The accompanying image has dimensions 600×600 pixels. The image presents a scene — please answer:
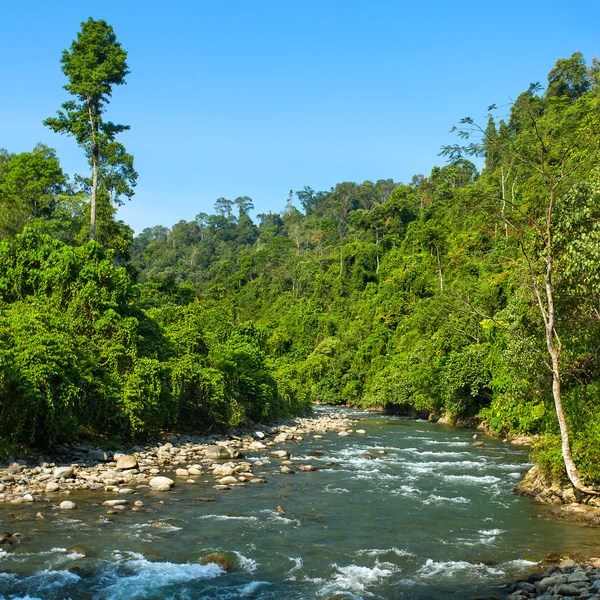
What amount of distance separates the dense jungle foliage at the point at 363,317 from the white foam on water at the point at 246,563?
7.58 metres

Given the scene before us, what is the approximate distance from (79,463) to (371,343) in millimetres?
43360

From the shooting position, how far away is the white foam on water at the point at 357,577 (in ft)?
29.2

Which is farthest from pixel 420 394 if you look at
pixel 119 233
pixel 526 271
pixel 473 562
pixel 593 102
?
pixel 593 102

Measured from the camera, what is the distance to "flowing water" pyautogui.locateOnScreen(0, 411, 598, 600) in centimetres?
888

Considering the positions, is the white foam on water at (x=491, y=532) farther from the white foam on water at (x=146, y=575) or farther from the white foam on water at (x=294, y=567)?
the white foam on water at (x=146, y=575)

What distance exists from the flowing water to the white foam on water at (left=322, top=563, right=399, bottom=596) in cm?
3

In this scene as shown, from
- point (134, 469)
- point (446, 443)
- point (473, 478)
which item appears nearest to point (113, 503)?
point (134, 469)

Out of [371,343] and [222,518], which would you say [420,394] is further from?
[222,518]

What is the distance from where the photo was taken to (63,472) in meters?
15.1

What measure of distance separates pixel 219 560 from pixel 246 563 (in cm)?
49

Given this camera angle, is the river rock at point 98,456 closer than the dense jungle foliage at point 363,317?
No

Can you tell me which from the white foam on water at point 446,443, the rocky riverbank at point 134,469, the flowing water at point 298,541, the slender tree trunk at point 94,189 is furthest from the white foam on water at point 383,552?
the slender tree trunk at point 94,189

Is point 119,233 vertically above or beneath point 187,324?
above

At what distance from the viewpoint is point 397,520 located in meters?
12.9
